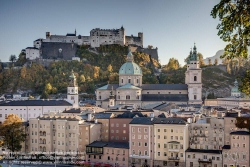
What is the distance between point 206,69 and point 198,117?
73779mm

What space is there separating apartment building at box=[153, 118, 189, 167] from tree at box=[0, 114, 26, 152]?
17.0 metres

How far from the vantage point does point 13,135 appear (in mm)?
45719

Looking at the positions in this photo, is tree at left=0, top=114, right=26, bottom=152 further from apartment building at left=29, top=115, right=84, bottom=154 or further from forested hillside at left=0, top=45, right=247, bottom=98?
forested hillside at left=0, top=45, right=247, bottom=98

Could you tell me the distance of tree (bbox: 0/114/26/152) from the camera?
4525cm

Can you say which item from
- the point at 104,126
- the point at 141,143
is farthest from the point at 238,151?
the point at 104,126

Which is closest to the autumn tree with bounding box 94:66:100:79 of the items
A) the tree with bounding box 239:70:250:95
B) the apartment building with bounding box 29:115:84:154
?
the apartment building with bounding box 29:115:84:154

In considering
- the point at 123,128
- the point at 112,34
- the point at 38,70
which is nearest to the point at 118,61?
the point at 112,34

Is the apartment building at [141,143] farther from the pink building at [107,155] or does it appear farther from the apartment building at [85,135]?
the apartment building at [85,135]

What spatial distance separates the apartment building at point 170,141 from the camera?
3978cm

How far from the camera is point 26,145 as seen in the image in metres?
48.1

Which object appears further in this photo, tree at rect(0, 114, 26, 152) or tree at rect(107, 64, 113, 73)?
tree at rect(107, 64, 113, 73)

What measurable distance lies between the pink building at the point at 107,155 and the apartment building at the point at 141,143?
927 mm

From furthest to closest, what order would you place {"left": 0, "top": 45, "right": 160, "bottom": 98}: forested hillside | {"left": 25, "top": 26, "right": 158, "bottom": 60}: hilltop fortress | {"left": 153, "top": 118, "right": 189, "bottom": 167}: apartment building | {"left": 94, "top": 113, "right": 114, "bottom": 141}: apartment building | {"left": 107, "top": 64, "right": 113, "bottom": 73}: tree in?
{"left": 25, "top": 26, "right": 158, "bottom": 60}: hilltop fortress → {"left": 107, "top": 64, "right": 113, "bottom": 73}: tree → {"left": 0, "top": 45, "right": 160, "bottom": 98}: forested hillside → {"left": 94, "top": 113, "right": 114, "bottom": 141}: apartment building → {"left": 153, "top": 118, "right": 189, "bottom": 167}: apartment building

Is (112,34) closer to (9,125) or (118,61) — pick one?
(118,61)
